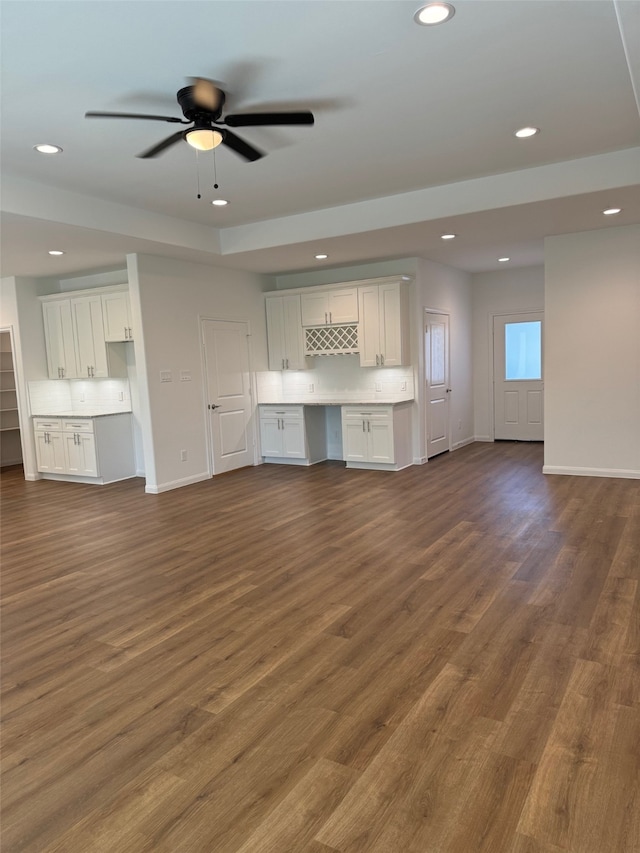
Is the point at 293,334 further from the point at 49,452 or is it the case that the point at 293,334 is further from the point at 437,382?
the point at 49,452

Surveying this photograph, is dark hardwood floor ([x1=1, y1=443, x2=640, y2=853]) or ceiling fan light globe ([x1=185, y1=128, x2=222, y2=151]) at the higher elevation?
→ ceiling fan light globe ([x1=185, y1=128, x2=222, y2=151])

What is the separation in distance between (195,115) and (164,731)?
316 centimetres

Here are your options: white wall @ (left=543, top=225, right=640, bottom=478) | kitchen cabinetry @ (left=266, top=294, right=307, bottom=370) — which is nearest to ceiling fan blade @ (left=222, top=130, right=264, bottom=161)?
white wall @ (left=543, top=225, right=640, bottom=478)

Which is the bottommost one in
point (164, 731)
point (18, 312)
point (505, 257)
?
point (164, 731)

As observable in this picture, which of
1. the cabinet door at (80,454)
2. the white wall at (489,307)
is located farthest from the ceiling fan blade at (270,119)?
the white wall at (489,307)

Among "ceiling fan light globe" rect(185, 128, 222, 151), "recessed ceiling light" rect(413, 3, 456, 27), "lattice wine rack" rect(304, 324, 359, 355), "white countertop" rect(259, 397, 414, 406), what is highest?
"recessed ceiling light" rect(413, 3, 456, 27)

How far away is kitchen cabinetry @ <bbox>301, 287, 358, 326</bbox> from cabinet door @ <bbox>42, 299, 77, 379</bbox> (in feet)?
10.5

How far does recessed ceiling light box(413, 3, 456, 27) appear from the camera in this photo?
101 inches

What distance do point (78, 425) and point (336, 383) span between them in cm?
356

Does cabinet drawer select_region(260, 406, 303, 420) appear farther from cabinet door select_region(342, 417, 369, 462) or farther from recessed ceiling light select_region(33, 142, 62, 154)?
recessed ceiling light select_region(33, 142, 62, 154)

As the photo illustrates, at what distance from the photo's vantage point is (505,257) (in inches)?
310

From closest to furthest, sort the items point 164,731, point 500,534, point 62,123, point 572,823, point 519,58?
point 572,823
point 164,731
point 519,58
point 62,123
point 500,534

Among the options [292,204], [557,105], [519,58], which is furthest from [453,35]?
[292,204]

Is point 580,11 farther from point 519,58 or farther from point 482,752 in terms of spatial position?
point 482,752
